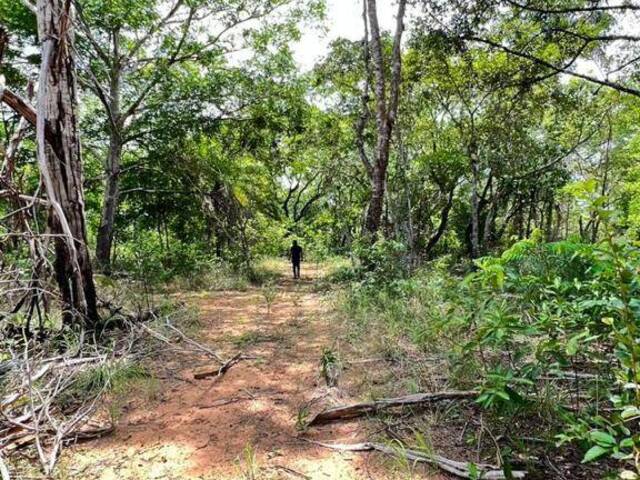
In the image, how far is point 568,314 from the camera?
213 centimetres

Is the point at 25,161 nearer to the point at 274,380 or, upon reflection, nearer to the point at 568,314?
the point at 274,380

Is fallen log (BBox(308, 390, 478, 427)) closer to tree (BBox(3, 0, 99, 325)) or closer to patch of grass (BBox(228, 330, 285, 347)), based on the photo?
patch of grass (BBox(228, 330, 285, 347))

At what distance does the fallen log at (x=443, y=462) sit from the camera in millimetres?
1906

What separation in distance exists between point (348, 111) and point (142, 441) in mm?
12461

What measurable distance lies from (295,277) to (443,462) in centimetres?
1060

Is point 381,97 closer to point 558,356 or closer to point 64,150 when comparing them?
point 64,150

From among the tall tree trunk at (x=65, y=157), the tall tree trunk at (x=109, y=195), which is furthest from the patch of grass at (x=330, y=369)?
the tall tree trunk at (x=109, y=195)

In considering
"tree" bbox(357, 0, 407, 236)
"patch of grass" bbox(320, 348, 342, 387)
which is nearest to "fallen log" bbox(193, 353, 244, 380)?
"patch of grass" bbox(320, 348, 342, 387)

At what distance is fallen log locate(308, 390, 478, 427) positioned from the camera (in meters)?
2.67

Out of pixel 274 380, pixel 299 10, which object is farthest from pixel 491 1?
pixel 274 380

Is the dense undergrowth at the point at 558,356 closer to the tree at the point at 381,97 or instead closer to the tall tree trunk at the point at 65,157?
the tall tree trunk at the point at 65,157

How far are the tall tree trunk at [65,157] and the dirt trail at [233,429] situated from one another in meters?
1.26

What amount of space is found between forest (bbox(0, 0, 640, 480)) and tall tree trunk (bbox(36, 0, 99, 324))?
0.08 feet

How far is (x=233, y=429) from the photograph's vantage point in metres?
2.67
